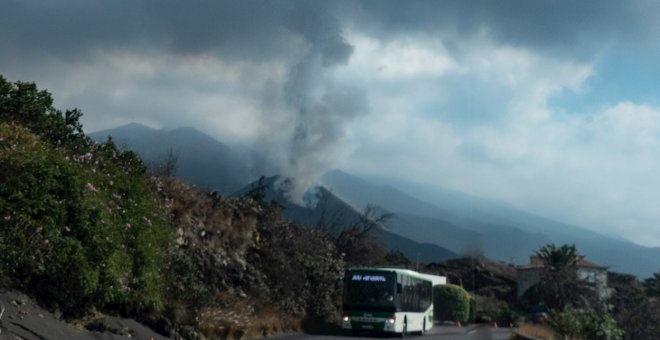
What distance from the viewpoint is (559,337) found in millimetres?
31344

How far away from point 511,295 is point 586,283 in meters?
17.3

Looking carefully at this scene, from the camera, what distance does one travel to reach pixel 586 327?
101 feet

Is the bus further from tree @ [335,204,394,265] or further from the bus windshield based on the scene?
tree @ [335,204,394,265]

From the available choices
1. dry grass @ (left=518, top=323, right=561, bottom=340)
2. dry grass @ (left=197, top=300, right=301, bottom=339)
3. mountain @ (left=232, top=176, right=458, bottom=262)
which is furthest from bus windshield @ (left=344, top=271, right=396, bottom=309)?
dry grass @ (left=518, top=323, right=561, bottom=340)

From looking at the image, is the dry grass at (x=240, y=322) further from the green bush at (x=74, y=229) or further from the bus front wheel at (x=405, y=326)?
the bus front wheel at (x=405, y=326)

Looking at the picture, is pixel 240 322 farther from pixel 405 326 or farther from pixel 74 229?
pixel 405 326

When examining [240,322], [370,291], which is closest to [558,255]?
[370,291]

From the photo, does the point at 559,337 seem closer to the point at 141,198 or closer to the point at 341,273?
the point at 341,273

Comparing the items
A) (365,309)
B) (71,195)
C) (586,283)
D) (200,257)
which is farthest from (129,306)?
(586,283)

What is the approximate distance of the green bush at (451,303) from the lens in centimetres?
5972

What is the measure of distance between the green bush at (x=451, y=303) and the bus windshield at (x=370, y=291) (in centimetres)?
2549

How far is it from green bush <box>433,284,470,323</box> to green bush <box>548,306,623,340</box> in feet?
91.0

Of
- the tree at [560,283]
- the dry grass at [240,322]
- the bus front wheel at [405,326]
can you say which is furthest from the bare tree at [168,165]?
the tree at [560,283]

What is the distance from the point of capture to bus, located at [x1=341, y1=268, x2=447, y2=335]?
33.9 metres
